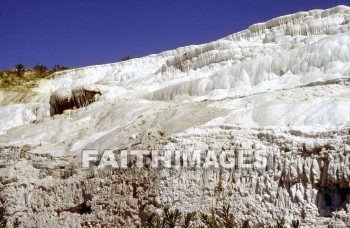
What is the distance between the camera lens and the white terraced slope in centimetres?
829

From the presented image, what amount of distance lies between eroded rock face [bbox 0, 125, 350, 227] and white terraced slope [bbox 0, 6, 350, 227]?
0.08 ft

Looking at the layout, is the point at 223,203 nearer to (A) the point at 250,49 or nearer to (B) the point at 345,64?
(B) the point at 345,64

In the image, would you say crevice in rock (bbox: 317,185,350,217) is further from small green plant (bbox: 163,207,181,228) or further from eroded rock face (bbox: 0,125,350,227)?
small green plant (bbox: 163,207,181,228)

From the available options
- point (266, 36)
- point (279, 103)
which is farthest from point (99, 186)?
point (266, 36)

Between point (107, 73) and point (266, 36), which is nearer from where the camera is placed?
point (266, 36)

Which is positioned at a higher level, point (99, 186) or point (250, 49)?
point (250, 49)

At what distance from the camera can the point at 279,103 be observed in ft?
34.1

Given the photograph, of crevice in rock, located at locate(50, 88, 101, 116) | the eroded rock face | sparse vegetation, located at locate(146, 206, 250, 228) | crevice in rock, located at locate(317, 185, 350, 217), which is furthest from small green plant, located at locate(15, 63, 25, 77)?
crevice in rock, located at locate(317, 185, 350, 217)

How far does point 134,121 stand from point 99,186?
2317 mm

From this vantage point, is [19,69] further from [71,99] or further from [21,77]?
[71,99]

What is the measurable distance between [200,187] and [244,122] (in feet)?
5.84

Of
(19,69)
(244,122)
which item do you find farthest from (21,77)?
(244,122)

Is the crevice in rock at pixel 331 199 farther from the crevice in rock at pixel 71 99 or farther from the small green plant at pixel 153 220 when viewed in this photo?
the crevice in rock at pixel 71 99

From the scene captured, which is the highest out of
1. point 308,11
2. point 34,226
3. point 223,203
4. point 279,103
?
point 308,11
